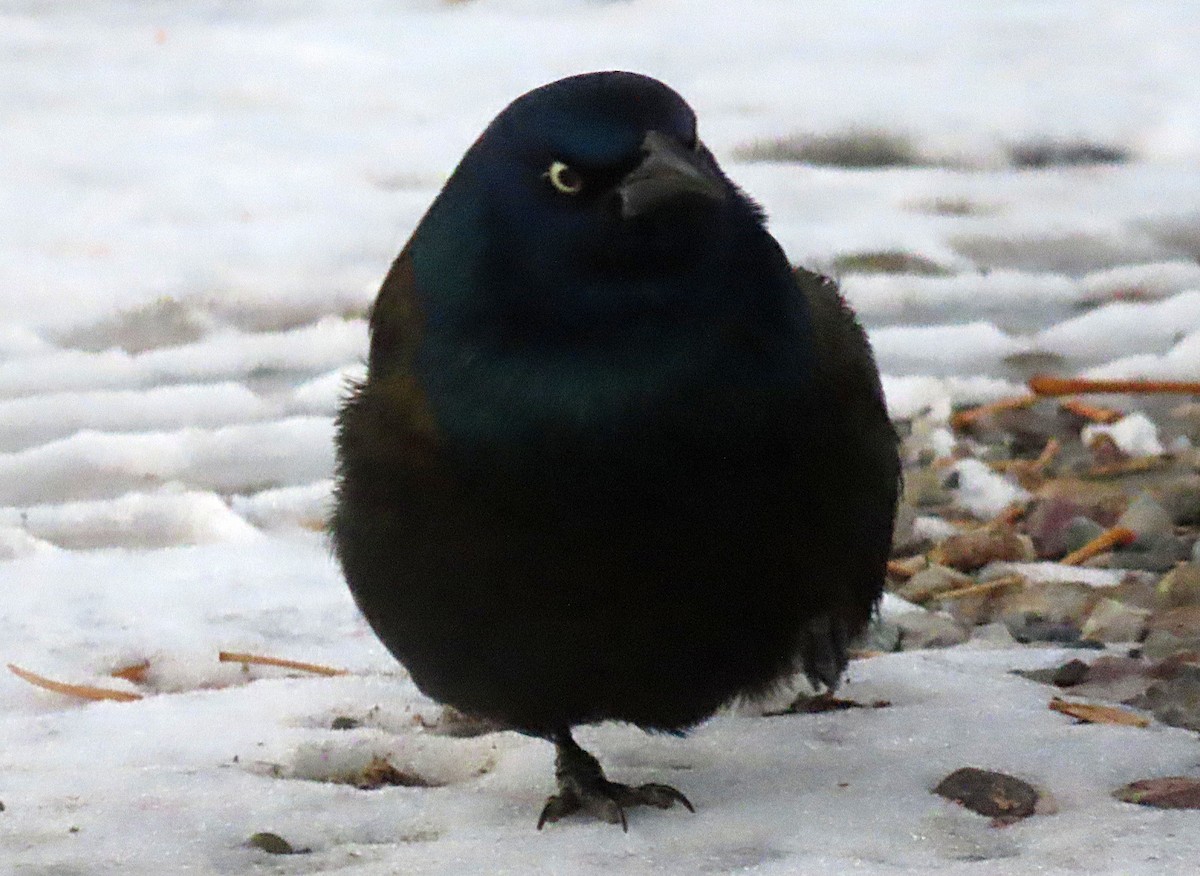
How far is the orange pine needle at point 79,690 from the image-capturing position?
3.22 metres

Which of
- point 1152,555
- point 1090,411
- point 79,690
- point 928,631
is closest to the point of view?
point 79,690

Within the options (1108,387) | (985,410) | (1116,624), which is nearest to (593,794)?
(1116,624)

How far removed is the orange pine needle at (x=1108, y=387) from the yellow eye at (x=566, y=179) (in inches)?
109

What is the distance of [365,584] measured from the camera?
8.65 feet

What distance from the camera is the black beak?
223 centimetres

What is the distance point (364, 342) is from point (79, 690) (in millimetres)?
2032

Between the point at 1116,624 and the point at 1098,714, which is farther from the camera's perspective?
the point at 1116,624

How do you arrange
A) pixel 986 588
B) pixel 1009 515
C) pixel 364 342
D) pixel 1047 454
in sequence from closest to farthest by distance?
pixel 986 588 < pixel 1009 515 < pixel 1047 454 < pixel 364 342

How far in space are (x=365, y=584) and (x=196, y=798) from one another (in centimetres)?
39

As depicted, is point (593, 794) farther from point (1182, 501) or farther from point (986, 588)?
point (1182, 501)

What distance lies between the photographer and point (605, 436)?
7.59 feet

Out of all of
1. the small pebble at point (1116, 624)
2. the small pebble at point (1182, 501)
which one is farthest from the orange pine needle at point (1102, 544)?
the small pebble at point (1116, 624)

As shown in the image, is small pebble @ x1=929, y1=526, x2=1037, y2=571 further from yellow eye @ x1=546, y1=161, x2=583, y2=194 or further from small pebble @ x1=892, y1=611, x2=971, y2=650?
yellow eye @ x1=546, y1=161, x2=583, y2=194

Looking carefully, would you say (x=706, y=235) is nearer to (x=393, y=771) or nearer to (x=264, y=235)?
(x=393, y=771)
